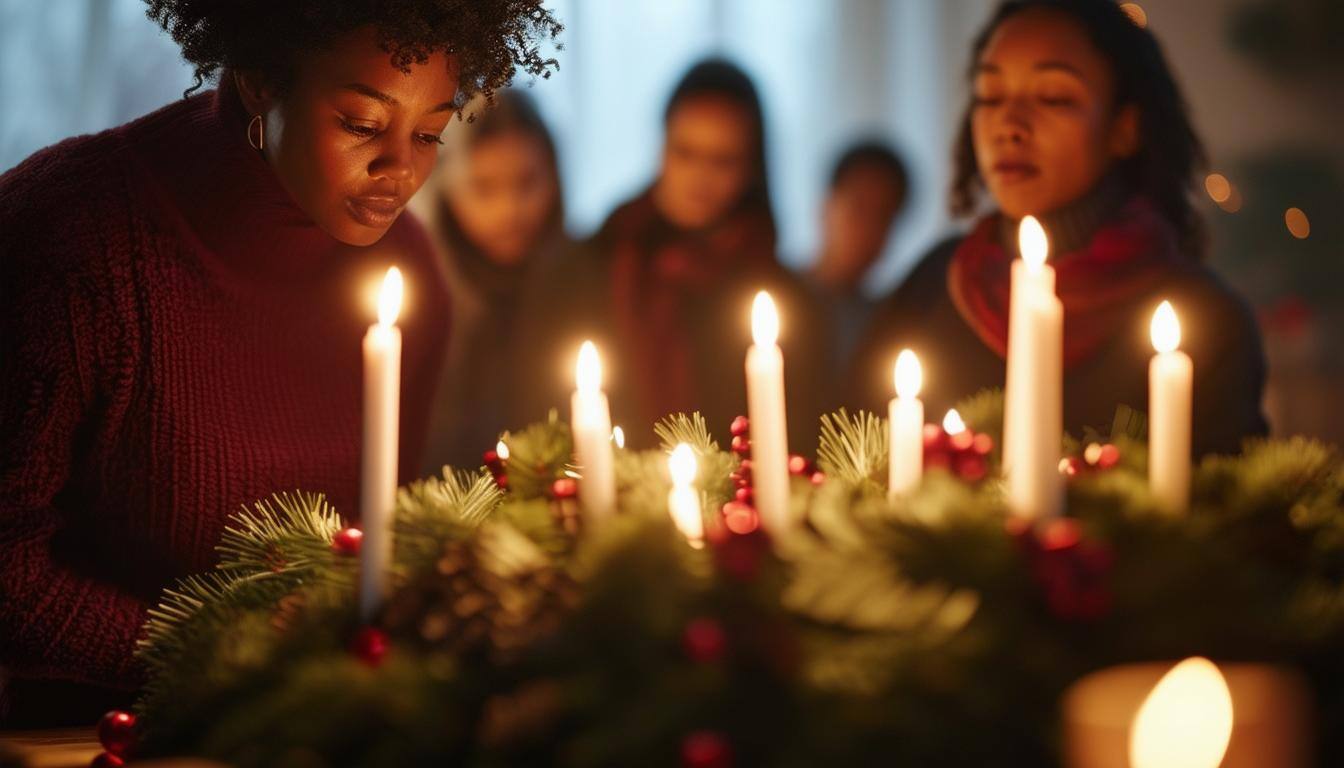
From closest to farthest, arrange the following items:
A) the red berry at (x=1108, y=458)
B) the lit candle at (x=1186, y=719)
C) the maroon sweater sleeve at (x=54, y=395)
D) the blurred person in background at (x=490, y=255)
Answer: the lit candle at (x=1186, y=719) < the red berry at (x=1108, y=458) < the maroon sweater sleeve at (x=54, y=395) < the blurred person in background at (x=490, y=255)

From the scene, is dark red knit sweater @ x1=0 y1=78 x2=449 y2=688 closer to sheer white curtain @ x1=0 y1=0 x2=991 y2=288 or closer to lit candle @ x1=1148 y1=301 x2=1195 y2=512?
lit candle @ x1=1148 y1=301 x2=1195 y2=512

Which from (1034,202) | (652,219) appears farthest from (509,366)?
(1034,202)

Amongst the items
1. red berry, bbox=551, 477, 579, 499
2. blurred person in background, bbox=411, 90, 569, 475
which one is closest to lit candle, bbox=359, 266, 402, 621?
red berry, bbox=551, 477, 579, 499

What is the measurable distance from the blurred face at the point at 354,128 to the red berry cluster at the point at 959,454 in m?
0.57

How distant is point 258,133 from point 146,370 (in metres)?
0.24

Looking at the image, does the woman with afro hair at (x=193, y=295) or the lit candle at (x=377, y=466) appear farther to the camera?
the woman with afro hair at (x=193, y=295)

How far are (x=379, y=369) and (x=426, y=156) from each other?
0.51 meters

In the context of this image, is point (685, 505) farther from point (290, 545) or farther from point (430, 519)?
point (290, 545)

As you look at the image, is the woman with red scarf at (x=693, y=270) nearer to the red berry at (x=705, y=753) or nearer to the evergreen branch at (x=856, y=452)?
the evergreen branch at (x=856, y=452)

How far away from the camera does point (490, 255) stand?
8.38 ft

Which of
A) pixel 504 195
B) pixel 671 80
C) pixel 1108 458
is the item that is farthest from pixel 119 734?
pixel 671 80

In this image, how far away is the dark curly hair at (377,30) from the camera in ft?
3.40

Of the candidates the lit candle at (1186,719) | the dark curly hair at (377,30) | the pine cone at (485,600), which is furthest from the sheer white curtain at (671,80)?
the lit candle at (1186,719)

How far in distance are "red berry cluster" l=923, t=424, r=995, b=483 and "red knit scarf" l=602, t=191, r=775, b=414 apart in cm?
155
